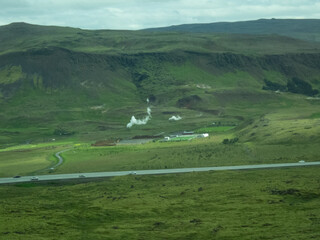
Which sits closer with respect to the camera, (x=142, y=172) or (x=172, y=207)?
(x=172, y=207)

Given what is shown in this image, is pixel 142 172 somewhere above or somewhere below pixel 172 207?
below

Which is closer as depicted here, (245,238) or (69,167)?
(245,238)

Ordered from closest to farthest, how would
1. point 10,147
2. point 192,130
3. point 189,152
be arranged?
point 189,152 → point 10,147 → point 192,130

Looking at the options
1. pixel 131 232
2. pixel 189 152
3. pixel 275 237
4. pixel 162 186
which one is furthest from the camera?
pixel 189 152

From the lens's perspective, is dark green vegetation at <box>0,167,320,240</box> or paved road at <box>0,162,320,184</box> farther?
paved road at <box>0,162,320,184</box>

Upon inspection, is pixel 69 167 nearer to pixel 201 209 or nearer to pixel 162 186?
pixel 162 186

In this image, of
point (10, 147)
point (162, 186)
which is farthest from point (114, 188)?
point (10, 147)

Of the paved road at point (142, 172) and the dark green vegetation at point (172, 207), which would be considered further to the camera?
the paved road at point (142, 172)
